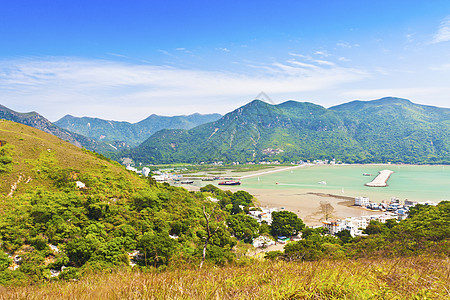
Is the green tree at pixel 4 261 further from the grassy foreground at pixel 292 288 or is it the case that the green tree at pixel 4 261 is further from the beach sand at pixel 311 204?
the beach sand at pixel 311 204

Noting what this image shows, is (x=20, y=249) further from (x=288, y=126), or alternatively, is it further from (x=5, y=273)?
(x=288, y=126)

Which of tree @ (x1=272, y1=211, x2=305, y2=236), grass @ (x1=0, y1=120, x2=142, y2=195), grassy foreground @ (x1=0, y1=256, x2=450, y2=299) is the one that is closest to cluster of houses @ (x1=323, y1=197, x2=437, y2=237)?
tree @ (x1=272, y1=211, x2=305, y2=236)

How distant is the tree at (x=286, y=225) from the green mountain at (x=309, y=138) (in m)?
87.1

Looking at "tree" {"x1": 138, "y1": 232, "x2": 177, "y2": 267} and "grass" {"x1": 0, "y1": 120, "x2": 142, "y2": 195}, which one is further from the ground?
"grass" {"x1": 0, "y1": 120, "x2": 142, "y2": 195}

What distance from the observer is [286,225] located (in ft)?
82.9

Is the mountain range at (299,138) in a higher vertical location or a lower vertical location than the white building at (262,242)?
higher

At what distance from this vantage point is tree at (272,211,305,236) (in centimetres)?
2518

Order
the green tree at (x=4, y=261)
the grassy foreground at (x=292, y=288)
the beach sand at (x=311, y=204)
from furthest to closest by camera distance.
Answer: the beach sand at (x=311, y=204) < the green tree at (x=4, y=261) < the grassy foreground at (x=292, y=288)

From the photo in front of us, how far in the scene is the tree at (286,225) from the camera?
82.6 ft

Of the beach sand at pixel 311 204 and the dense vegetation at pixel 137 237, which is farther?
the beach sand at pixel 311 204

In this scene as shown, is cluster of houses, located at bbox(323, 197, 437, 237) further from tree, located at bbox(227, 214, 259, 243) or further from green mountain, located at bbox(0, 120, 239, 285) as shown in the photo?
green mountain, located at bbox(0, 120, 239, 285)

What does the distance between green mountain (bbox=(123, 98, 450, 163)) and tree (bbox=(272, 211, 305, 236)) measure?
87062mm

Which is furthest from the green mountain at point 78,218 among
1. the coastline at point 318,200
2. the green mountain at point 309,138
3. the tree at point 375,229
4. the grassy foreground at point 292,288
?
the green mountain at point 309,138

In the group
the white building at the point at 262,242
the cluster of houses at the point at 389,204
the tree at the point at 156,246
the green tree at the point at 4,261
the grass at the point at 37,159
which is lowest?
the white building at the point at 262,242
